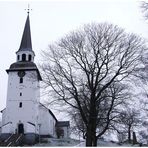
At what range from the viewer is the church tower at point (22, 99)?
1738 inches

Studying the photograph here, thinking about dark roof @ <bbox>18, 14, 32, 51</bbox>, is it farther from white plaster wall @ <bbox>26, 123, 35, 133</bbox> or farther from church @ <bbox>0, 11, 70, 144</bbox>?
white plaster wall @ <bbox>26, 123, 35, 133</bbox>

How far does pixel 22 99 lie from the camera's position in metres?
45.6

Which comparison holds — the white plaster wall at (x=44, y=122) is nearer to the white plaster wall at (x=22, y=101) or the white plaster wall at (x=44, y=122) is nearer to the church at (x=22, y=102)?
the church at (x=22, y=102)

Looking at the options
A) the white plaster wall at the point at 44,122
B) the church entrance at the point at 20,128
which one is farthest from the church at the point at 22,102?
the white plaster wall at the point at 44,122

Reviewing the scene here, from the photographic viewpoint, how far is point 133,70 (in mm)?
22312

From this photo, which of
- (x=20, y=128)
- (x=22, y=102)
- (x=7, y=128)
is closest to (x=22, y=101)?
(x=22, y=102)

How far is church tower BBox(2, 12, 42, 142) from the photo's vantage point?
44156mm

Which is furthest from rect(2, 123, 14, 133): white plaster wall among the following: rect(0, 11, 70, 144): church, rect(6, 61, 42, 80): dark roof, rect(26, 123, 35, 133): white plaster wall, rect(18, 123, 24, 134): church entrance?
rect(6, 61, 42, 80): dark roof

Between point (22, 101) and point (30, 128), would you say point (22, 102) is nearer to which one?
point (22, 101)

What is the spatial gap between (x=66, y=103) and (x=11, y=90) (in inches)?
988

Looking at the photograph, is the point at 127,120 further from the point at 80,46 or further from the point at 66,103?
the point at 80,46

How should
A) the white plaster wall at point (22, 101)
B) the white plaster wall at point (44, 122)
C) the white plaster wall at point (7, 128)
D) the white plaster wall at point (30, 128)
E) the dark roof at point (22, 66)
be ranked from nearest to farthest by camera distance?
the white plaster wall at point (7, 128), the white plaster wall at point (30, 128), the white plaster wall at point (22, 101), the dark roof at point (22, 66), the white plaster wall at point (44, 122)

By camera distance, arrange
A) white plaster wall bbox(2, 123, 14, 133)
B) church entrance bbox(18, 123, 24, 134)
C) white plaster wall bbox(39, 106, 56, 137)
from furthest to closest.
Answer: white plaster wall bbox(39, 106, 56, 137), church entrance bbox(18, 123, 24, 134), white plaster wall bbox(2, 123, 14, 133)

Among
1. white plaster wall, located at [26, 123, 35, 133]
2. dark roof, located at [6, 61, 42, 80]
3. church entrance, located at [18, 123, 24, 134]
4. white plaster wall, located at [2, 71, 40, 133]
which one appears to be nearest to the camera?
white plaster wall, located at [26, 123, 35, 133]
